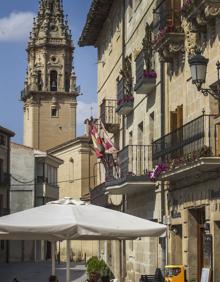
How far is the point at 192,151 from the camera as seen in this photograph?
17.0 meters

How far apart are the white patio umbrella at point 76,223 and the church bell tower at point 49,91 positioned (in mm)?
73521

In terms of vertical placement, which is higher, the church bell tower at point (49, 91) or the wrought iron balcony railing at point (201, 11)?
the church bell tower at point (49, 91)

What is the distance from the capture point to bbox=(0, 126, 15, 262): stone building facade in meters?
59.5

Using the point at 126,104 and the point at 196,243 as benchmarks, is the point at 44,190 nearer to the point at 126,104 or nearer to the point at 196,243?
the point at 126,104

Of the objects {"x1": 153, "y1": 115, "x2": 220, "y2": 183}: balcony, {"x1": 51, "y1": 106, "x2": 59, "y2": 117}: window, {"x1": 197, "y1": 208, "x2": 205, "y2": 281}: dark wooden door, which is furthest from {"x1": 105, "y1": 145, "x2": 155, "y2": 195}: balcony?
{"x1": 51, "y1": 106, "x2": 59, "y2": 117}: window

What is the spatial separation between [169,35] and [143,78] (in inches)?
130

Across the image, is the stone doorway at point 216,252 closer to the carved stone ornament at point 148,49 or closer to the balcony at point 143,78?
the balcony at point 143,78

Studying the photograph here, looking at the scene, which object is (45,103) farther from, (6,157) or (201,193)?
(201,193)

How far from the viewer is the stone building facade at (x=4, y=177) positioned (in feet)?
195

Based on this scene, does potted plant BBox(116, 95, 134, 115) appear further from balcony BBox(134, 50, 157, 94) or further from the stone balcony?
the stone balcony

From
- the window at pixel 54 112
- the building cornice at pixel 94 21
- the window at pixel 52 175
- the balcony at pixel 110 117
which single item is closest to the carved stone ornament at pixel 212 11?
the balcony at pixel 110 117

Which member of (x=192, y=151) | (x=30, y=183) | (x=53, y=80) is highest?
(x=53, y=80)

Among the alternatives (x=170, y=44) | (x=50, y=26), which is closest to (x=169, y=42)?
(x=170, y=44)

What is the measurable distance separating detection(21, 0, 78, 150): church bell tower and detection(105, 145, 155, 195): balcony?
61501 millimetres
